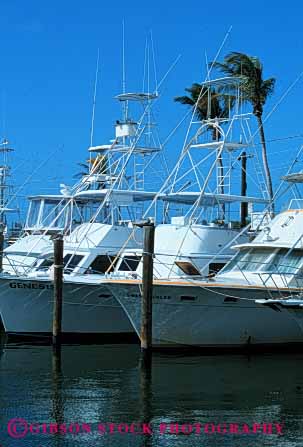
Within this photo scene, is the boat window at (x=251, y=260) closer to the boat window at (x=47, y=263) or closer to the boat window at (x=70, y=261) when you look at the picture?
the boat window at (x=70, y=261)

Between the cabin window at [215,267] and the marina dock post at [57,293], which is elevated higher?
the cabin window at [215,267]

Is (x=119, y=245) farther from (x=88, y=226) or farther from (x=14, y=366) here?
(x=14, y=366)

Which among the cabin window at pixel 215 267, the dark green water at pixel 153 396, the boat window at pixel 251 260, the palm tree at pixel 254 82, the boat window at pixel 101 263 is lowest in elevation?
the dark green water at pixel 153 396

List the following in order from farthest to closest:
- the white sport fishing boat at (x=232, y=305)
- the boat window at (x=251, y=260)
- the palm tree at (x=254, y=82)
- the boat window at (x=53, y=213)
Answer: the palm tree at (x=254, y=82) < the boat window at (x=53, y=213) < the boat window at (x=251, y=260) < the white sport fishing boat at (x=232, y=305)

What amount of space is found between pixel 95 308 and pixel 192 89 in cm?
2492

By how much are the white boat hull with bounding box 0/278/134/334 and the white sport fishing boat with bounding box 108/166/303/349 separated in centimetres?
366

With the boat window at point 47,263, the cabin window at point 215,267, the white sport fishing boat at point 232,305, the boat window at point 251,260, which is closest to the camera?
the white sport fishing boat at point 232,305

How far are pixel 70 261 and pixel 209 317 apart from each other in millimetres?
7583

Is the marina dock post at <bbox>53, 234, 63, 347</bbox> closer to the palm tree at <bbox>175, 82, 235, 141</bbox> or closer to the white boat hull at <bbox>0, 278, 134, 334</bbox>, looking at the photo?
the white boat hull at <bbox>0, 278, 134, 334</bbox>

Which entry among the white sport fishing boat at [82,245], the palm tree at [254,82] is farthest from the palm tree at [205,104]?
the white sport fishing boat at [82,245]

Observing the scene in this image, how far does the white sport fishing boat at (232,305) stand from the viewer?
73.2 feet

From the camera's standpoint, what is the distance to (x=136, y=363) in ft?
72.9

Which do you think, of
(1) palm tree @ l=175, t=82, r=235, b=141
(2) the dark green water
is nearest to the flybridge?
(2) the dark green water

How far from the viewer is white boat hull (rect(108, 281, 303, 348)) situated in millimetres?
22391
